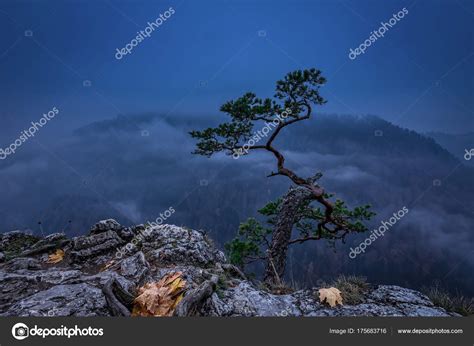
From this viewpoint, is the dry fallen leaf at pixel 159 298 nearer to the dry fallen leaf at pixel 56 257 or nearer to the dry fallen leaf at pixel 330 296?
the dry fallen leaf at pixel 330 296

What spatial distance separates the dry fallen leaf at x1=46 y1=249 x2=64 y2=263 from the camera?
884cm

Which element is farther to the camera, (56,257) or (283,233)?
(283,233)

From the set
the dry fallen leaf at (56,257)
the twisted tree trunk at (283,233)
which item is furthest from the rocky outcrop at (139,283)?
the twisted tree trunk at (283,233)

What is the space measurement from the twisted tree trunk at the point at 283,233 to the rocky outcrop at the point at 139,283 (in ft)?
5.37

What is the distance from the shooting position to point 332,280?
7.42 meters

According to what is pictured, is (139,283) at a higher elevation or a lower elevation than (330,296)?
higher

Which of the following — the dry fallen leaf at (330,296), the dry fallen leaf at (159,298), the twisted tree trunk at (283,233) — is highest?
the twisted tree trunk at (283,233)

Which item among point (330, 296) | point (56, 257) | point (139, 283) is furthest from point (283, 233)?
point (56, 257)

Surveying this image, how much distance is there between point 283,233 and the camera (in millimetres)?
10180

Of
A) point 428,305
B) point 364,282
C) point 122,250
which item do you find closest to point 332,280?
point 364,282

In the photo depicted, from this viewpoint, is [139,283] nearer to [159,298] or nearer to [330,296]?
[159,298]

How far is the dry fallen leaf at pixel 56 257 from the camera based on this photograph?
8.84 m

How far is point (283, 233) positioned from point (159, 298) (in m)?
5.38

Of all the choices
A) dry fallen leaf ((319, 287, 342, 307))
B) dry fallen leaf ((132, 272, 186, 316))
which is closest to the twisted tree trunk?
dry fallen leaf ((319, 287, 342, 307))
